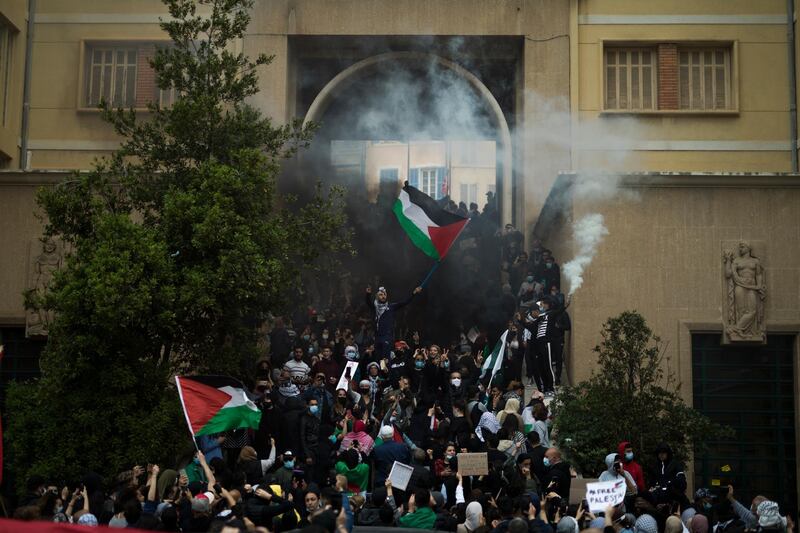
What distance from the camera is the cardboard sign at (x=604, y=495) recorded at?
14.1m

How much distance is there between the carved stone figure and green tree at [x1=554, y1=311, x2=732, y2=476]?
34.3 feet

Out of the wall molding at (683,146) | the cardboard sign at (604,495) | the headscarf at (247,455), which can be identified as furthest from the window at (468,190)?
the cardboard sign at (604,495)

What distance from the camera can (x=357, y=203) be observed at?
33.3m

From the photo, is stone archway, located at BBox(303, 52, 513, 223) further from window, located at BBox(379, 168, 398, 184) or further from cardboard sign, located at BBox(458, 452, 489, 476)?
window, located at BBox(379, 168, 398, 184)

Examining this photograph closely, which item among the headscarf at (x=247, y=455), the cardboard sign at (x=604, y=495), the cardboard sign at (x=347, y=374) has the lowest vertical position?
the cardboard sign at (x=604, y=495)

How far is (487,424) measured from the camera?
18953mm

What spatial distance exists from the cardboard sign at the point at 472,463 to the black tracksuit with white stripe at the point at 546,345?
563 centimetres

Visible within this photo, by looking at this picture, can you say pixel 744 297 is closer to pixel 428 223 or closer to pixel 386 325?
pixel 428 223

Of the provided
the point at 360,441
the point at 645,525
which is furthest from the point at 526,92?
the point at 645,525

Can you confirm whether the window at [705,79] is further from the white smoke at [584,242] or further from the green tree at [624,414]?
the green tree at [624,414]

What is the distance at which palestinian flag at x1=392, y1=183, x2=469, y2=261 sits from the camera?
80.8ft

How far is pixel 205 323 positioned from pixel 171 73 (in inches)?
165

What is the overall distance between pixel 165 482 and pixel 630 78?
52.4ft

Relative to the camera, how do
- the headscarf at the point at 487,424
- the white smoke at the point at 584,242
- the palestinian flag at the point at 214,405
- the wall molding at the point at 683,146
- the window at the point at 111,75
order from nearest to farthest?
the palestinian flag at the point at 214,405 < the headscarf at the point at 487,424 < the white smoke at the point at 584,242 < the wall molding at the point at 683,146 < the window at the point at 111,75
